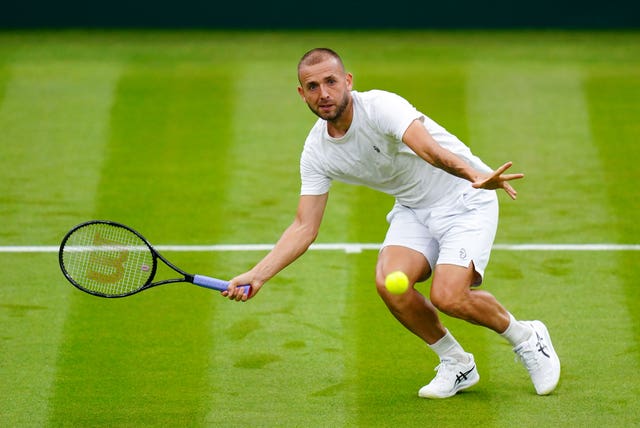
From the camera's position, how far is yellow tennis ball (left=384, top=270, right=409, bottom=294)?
583cm

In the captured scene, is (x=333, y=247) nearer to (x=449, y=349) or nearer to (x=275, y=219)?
(x=275, y=219)

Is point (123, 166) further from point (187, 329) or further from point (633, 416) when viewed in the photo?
point (633, 416)

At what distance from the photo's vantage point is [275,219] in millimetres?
9070

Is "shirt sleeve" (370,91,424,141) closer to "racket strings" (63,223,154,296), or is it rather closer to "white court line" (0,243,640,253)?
"racket strings" (63,223,154,296)

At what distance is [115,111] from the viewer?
11266 mm

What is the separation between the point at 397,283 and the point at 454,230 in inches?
22.3

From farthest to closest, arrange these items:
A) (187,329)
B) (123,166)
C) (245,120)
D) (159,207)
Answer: (245,120) < (123,166) < (159,207) < (187,329)

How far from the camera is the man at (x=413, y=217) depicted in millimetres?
5996

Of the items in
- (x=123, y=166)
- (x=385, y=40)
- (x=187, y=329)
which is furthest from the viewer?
(x=385, y=40)

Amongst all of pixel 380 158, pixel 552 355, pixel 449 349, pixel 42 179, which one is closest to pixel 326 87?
pixel 380 158

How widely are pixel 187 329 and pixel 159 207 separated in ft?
7.38

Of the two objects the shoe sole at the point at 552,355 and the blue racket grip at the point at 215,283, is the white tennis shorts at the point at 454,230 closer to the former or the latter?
the shoe sole at the point at 552,355

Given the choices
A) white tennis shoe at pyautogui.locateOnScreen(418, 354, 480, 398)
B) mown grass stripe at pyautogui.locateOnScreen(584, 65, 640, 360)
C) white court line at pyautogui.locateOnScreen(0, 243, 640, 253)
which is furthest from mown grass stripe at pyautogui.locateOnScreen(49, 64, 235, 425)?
mown grass stripe at pyautogui.locateOnScreen(584, 65, 640, 360)
